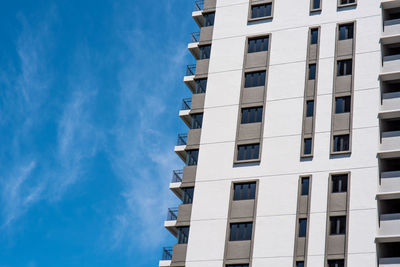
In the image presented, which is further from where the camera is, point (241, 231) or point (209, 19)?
point (209, 19)

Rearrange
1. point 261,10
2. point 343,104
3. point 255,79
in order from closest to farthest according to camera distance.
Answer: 1. point 343,104
2. point 255,79
3. point 261,10

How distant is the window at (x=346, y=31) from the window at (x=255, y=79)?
7.26 m

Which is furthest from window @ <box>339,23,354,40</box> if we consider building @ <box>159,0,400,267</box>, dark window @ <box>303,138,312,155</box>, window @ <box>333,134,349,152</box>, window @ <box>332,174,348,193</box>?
window @ <box>332,174,348,193</box>

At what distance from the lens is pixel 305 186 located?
193 feet

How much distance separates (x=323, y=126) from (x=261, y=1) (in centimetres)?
1512

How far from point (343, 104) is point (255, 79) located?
828cm

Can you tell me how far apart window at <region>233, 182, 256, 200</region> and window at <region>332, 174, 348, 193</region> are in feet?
20.6

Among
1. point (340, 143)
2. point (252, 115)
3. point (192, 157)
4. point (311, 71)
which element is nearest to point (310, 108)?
point (311, 71)

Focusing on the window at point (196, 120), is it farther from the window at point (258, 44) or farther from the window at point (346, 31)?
the window at point (346, 31)

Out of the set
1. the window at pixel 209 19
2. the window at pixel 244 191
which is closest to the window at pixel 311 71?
the window at pixel 244 191

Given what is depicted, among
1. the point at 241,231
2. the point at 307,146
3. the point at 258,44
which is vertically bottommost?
the point at 241,231

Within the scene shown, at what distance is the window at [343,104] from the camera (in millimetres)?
60938

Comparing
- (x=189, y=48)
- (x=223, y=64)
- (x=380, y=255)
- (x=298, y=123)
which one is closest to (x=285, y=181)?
(x=298, y=123)

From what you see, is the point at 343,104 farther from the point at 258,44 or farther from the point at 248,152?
the point at 258,44
